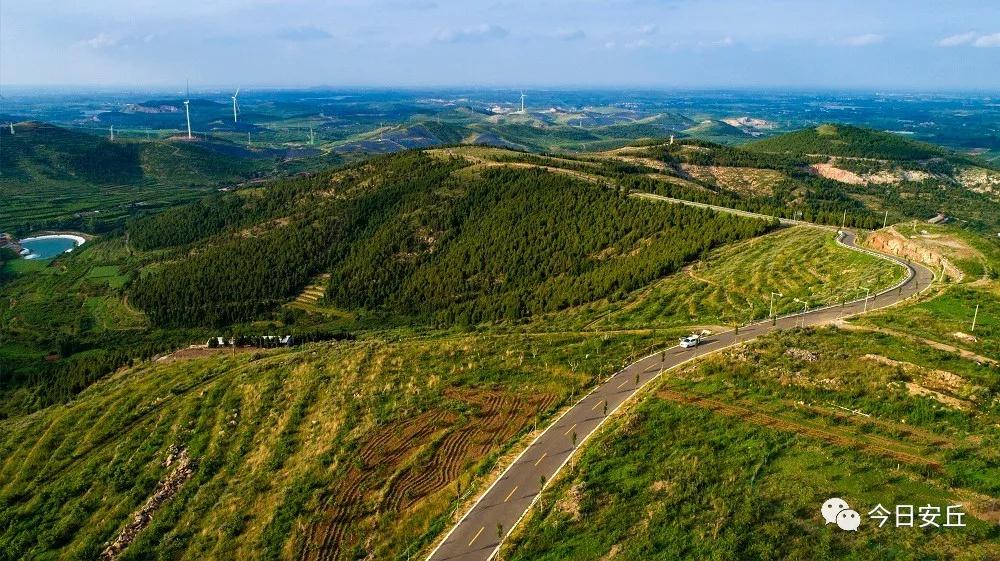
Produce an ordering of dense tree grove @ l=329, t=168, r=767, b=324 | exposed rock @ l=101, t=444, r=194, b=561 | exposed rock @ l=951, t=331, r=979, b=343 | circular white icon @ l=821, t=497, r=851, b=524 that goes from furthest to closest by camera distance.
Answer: dense tree grove @ l=329, t=168, r=767, b=324
exposed rock @ l=951, t=331, r=979, b=343
exposed rock @ l=101, t=444, r=194, b=561
circular white icon @ l=821, t=497, r=851, b=524

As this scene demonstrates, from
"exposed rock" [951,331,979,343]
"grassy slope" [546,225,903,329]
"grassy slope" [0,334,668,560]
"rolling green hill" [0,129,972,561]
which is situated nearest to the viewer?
"grassy slope" [0,334,668,560]

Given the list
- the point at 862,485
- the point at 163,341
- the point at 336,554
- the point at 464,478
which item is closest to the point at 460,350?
the point at 464,478

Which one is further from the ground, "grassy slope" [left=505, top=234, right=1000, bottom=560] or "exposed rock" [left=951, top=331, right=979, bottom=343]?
"exposed rock" [left=951, top=331, right=979, bottom=343]

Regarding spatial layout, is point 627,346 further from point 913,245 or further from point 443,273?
point 443,273

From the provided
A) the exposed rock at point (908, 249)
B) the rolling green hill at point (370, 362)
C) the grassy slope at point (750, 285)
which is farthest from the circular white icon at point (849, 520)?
the exposed rock at point (908, 249)

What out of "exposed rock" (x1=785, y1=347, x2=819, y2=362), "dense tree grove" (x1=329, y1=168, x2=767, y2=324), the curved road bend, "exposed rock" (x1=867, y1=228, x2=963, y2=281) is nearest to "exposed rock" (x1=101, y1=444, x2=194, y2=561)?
the curved road bend

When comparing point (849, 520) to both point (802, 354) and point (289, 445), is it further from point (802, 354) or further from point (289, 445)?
point (289, 445)

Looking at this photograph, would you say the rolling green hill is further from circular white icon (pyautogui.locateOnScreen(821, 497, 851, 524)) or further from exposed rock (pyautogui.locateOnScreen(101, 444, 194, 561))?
circular white icon (pyautogui.locateOnScreen(821, 497, 851, 524))
